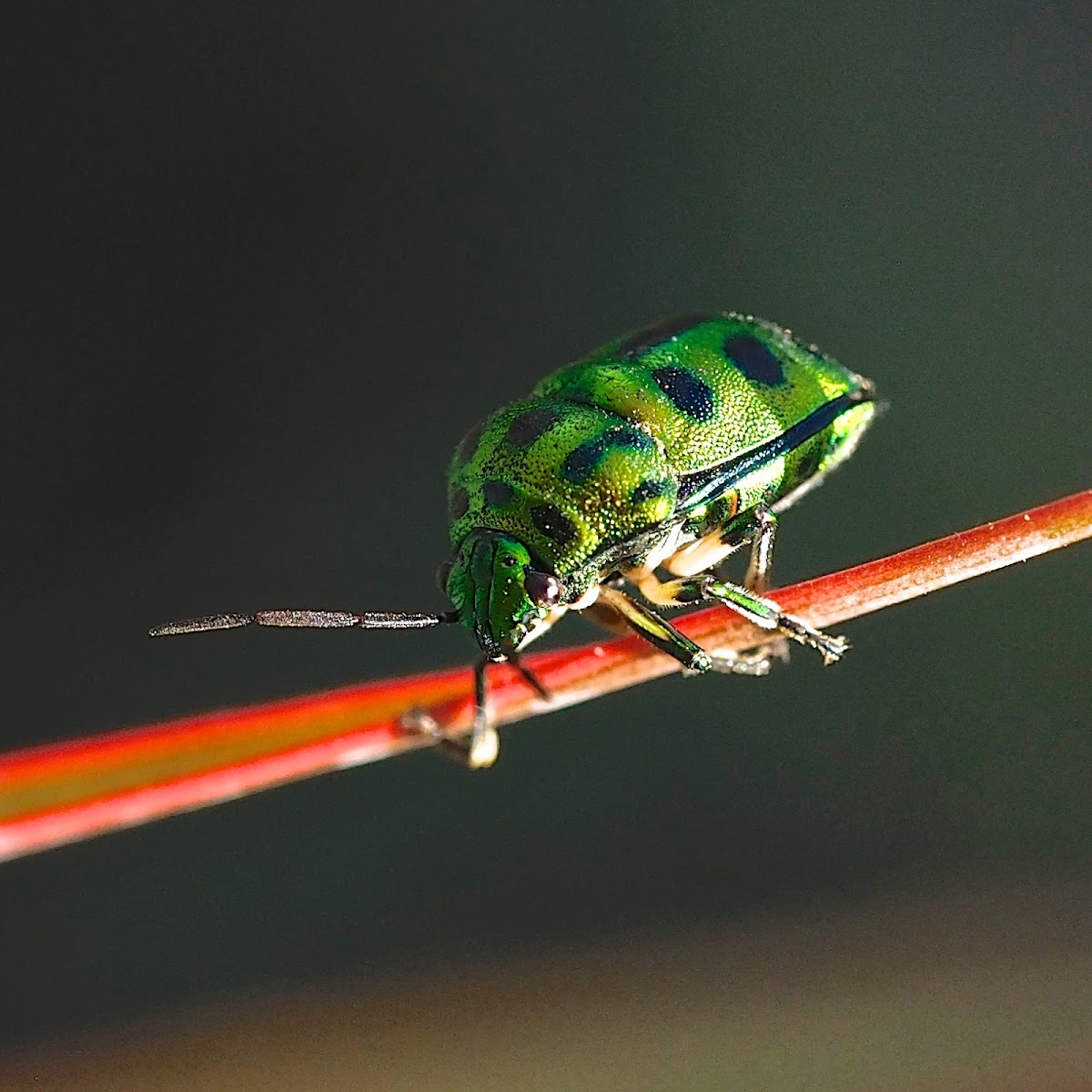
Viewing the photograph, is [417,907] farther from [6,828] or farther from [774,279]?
[6,828]

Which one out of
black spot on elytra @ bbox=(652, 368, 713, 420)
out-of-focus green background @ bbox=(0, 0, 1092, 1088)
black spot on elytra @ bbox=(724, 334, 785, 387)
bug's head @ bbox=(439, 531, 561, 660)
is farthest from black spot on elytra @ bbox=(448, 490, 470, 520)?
out-of-focus green background @ bbox=(0, 0, 1092, 1088)

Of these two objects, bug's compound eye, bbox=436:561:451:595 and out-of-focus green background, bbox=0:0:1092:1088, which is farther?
out-of-focus green background, bbox=0:0:1092:1088

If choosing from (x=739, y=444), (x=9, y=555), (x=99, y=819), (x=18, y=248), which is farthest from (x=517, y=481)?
(x=18, y=248)

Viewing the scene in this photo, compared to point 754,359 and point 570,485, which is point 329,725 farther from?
point 754,359

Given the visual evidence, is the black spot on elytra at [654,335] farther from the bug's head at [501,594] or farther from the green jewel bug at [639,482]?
the bug's head at [501,594]

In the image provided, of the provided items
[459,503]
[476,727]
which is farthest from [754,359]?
[476,727]

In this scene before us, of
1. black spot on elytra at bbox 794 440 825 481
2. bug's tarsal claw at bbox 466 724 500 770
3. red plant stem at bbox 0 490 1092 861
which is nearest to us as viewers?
red plant stem at bbox 0 490 1092 861

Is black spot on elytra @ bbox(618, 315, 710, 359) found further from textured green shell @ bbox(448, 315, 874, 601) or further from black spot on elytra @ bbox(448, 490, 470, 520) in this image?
black spot on elytra @ bbox(448, 490, 470, 520)
